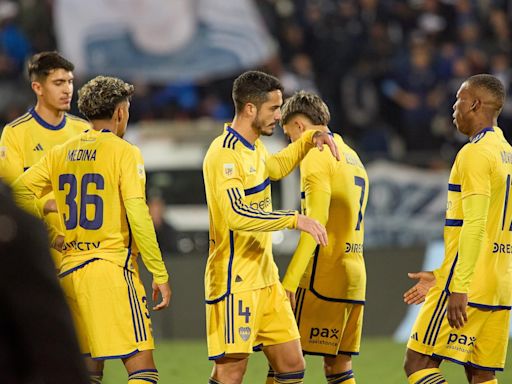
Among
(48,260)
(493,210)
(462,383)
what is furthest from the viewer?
(462,383)

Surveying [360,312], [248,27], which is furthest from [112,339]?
[248,27]

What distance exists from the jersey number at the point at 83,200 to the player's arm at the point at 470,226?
2.06 metres

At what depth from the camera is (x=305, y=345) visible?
253 inches

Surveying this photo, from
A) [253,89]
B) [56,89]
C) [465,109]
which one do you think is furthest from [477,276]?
[56,89]

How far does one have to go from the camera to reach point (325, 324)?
6.38 m

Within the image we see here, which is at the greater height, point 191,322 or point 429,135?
point 429,135

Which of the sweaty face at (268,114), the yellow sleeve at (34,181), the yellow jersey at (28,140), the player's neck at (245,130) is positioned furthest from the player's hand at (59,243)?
the sweaty face at (268,114)

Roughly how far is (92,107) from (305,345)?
210 centimetres

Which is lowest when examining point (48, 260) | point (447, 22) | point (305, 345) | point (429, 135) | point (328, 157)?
point (305, 345)

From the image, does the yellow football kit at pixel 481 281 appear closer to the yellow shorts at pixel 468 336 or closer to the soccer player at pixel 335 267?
the yellow shorts at pixel 468 336

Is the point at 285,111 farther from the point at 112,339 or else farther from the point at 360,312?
the point at 112,339

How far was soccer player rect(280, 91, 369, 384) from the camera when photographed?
249 inches

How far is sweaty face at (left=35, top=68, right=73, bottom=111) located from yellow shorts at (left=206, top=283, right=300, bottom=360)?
2.01 m

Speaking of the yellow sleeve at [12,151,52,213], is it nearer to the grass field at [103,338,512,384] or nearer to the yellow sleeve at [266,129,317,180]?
the yellow sleeve at [266,129,317,180]
